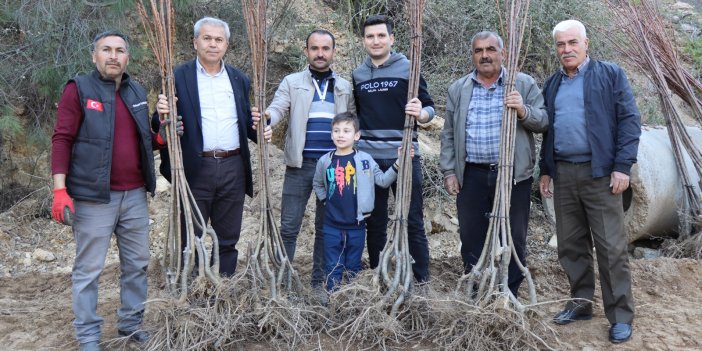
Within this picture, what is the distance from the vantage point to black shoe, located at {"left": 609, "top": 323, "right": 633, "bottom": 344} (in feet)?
11.6

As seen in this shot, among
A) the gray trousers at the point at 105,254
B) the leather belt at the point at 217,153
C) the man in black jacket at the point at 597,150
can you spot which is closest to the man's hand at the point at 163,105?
the leather belt at the point at 217,153

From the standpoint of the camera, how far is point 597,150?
348 centimetres

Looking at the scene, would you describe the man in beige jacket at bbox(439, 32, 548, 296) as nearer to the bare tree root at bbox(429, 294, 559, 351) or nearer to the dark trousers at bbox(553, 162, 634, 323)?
the dark trousers at bbox(553, 162, 634, 323)

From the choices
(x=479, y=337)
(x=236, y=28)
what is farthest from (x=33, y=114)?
(x=479, y=337)

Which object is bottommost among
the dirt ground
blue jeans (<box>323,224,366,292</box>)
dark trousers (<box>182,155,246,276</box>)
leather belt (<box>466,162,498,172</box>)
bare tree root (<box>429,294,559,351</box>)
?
the dirt ground

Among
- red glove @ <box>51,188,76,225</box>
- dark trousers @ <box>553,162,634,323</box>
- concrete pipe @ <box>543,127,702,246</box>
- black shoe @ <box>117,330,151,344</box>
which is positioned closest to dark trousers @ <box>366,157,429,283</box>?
dark trousers @ <box>553,162,634,323</box>

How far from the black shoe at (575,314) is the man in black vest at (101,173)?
2.40 m

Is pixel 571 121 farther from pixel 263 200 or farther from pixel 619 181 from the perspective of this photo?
pixel 263 200

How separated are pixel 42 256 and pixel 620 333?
4.54m

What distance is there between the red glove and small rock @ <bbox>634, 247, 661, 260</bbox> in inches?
175

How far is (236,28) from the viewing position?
701cm

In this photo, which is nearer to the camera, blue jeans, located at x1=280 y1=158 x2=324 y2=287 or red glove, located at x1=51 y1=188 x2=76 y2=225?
red glove, located at x1=51 y1=188 x2=76 y2=225

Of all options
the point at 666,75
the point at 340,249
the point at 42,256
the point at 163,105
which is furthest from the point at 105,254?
the point at 666,75

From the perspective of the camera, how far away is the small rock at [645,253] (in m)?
5.41
